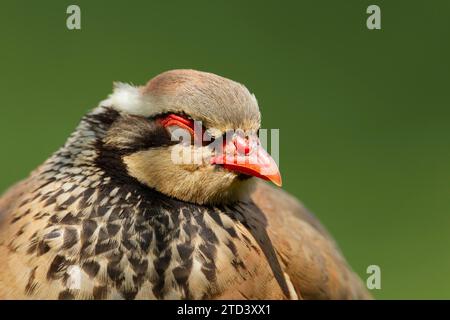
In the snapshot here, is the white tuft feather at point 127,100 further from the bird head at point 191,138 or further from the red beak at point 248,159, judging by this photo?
the red beak at point 248,159

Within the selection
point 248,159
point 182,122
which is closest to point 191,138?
point 182,122

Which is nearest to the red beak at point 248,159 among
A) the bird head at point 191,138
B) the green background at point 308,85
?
the bird head at point 191,138

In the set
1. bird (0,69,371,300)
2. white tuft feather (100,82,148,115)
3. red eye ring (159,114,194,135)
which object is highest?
white tuft feather (100,82,148,115)

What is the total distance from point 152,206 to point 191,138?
0.81 feet

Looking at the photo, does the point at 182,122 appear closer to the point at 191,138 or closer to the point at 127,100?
the point at 191,138

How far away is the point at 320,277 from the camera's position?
3572mm

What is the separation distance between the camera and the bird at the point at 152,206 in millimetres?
2963

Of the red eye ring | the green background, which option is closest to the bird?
the red eye ring

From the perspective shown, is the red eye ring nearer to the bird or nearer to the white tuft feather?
the bird

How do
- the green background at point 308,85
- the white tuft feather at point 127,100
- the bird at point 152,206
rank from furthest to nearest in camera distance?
the green background at point 308,85, the white tuft feather at point 127,100, the bird at point 152,206

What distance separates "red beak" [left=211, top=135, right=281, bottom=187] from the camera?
2.97 m

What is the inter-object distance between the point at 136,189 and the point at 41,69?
346cm

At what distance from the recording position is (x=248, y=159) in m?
2.99
